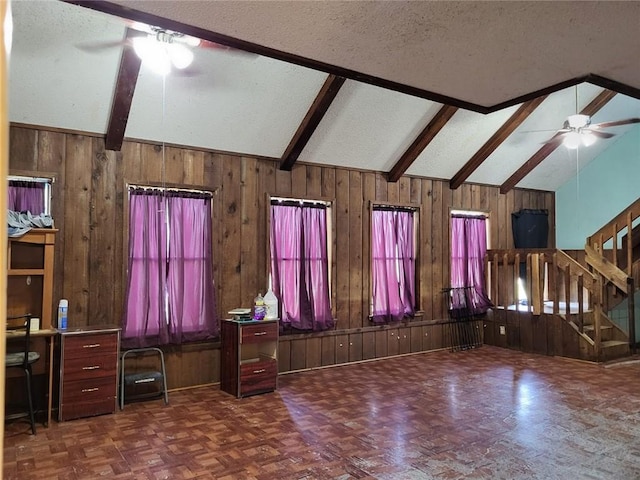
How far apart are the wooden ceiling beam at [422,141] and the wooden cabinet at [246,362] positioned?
2768 mm

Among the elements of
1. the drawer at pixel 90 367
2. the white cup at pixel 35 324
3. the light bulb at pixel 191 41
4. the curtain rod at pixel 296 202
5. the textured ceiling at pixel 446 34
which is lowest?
the drawer at pixel 90 367

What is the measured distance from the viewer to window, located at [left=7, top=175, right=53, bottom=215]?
4.14m

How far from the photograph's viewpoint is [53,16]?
3.36 meters

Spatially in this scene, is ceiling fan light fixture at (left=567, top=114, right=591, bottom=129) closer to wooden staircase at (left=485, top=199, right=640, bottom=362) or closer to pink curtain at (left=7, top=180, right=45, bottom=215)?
wooden staircase at (left=485, top=199, right=640, bottom=362)

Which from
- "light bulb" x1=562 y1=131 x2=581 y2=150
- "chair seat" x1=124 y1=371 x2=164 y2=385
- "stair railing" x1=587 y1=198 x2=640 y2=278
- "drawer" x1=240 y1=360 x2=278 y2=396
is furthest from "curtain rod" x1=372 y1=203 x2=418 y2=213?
"chair seat" x1=124 y1=371 x2=164 y2=385

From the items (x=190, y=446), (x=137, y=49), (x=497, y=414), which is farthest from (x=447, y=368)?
(x=137, y=49)

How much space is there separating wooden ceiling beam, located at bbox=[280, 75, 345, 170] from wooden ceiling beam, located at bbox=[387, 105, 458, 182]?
1.54 m

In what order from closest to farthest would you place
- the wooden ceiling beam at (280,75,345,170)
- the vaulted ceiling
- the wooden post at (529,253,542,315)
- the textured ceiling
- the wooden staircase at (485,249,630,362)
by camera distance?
the textured ceiling, the vaulted ceiling, the wooden ceiling beam at (280,75,345,170), the wooden staircase at (485,249,630,362), the wooden post at (529,253,542,315)

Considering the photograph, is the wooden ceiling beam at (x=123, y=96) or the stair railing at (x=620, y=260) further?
the stair railing at (x=620, y=260)

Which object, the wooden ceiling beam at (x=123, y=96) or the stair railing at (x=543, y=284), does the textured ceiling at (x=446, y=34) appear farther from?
the stair railing at (x=543, y=284)

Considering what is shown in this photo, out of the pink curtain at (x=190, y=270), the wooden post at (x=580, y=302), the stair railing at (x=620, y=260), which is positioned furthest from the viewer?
the stair railing at (x=620, y=260)

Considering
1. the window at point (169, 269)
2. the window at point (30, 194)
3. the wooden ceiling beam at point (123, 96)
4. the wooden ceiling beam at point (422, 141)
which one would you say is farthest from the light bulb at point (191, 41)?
the wooden ceiling beam at point (422, 141)

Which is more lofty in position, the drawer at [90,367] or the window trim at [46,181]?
the window trim at [46,181]

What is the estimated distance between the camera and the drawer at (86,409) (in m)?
3.86
